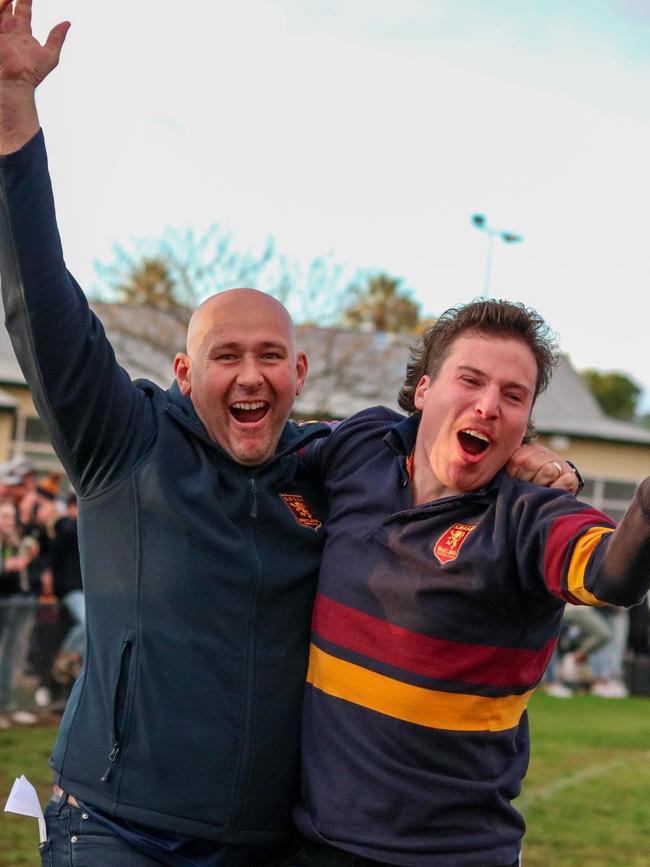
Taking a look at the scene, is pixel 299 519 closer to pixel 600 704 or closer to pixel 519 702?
pixel 519 702

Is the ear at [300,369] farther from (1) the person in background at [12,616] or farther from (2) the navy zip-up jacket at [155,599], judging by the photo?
(1) the person in background at [12,616]

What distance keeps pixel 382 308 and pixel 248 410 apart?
46.1 metres

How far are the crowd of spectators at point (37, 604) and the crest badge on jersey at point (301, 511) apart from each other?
808 cm

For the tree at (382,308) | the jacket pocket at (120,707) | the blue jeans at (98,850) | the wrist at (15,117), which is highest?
the tree at (382,308)

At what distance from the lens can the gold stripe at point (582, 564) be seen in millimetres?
2969

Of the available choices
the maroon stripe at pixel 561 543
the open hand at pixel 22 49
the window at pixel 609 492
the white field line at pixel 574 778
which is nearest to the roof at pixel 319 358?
the window at pixel 609 492

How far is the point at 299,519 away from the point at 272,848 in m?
Answer: 0.91

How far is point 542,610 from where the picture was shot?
3377mm

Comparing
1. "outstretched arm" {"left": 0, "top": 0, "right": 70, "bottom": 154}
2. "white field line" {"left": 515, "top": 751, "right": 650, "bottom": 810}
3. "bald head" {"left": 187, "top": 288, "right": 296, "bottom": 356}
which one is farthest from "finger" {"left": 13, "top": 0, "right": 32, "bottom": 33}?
"white field line" {"left": 515, "top": 751, "right": 650, "bottom": 810}

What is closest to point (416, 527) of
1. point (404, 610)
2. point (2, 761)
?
point (404, 610)

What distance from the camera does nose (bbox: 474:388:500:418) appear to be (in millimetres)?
3529

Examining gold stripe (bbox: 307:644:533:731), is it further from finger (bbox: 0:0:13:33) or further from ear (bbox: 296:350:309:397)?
finger (bbox: 0:0:13:33)

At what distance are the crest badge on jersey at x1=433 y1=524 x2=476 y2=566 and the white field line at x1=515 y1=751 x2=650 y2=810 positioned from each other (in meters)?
6.79

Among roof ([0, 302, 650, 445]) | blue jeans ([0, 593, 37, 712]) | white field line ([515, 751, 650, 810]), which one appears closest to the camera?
white field line ([515, 751, 650, 810])
